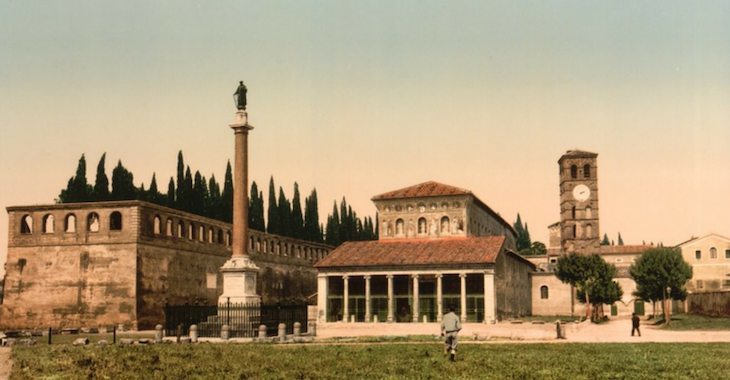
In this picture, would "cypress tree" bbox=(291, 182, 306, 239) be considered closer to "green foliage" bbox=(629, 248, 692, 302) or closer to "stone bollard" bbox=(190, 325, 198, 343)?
"green foliage" bbox=(629, 248, 692, 302)

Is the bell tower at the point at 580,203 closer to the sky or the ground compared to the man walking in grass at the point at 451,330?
closer to the sky

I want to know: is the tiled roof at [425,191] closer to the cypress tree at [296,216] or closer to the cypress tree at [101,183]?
the cypress tree at [296,216]

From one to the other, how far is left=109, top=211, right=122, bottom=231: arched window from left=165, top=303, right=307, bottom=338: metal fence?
44.0ft

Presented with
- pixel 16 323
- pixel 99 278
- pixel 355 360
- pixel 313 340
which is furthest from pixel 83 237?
pixel 355 360

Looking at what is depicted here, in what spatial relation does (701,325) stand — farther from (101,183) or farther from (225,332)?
(101,183)

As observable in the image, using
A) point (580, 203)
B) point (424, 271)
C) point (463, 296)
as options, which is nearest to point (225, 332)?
point (424, 271)

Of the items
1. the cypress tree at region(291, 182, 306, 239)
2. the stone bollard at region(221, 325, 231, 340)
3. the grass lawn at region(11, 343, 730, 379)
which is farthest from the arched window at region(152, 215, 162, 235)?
the cypress tree at region(291, 182, 306, 239)

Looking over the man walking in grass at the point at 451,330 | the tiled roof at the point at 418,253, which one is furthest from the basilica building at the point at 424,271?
the man walking in grass at the point at 451,330

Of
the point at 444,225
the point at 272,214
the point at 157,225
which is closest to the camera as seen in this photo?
the point at 157,225

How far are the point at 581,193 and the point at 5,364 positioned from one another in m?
60.8

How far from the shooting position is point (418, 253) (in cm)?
5350

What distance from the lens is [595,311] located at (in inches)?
2299

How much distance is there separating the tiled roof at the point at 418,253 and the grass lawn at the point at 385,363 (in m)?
27.6

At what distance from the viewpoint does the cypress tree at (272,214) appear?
7194 centimetres
